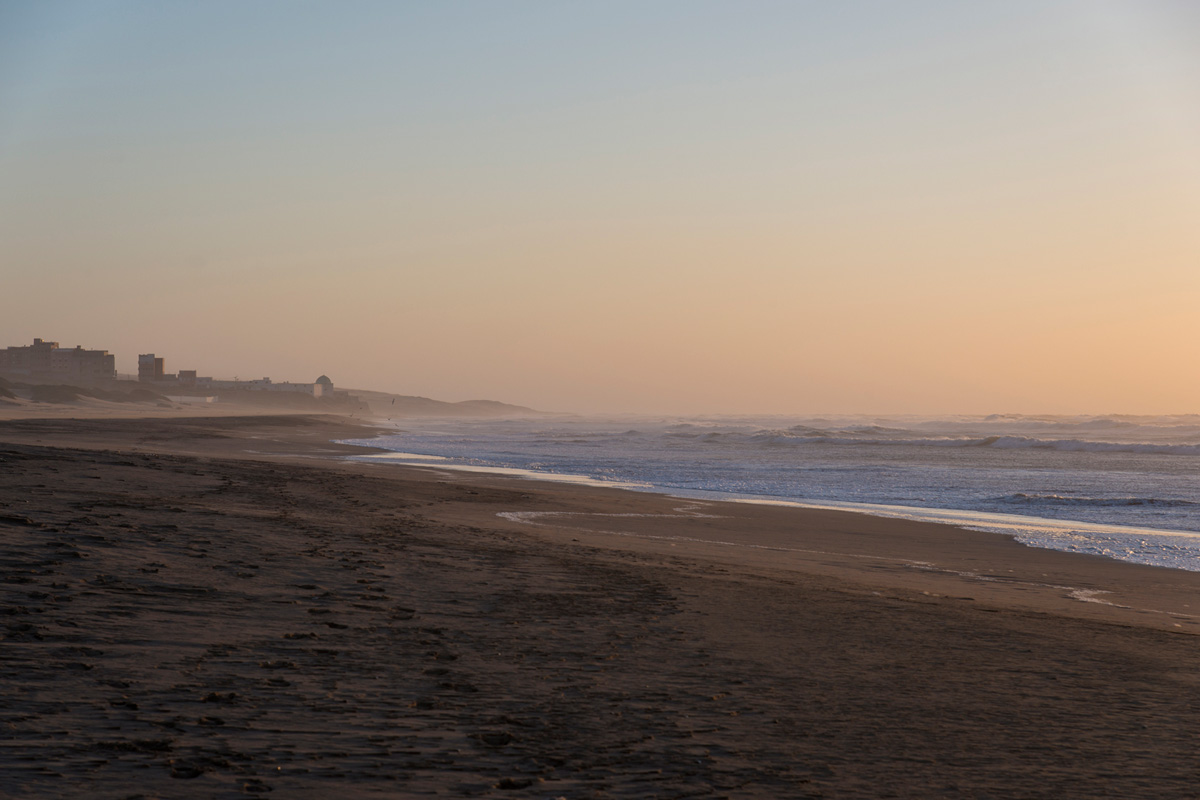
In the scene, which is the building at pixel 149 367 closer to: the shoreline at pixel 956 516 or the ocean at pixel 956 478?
the ocean at pixel 956 478

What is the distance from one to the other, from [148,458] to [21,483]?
29.7 ft

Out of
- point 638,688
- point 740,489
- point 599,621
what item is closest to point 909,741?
point 638,688

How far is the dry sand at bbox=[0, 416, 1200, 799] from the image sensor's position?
3.95 m

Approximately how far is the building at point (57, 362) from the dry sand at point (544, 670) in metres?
157

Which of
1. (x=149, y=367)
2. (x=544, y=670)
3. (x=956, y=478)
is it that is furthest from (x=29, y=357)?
(x=544, y=670)

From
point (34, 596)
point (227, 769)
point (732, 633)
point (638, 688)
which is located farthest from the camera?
point (732, 633)

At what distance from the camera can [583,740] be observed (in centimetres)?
436

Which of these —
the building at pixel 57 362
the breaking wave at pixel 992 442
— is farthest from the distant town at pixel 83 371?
the breaking wave at pixel 992 442

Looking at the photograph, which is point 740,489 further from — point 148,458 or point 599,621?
point 599,621

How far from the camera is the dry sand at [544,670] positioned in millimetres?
3945

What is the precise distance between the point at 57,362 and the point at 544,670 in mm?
172568

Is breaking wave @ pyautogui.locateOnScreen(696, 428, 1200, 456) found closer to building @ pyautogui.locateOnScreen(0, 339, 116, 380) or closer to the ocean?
the ocean

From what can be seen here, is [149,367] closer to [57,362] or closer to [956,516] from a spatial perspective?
[57,362]

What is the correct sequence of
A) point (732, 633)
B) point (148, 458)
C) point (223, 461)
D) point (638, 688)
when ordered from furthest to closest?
point (223, 461) < point (148, 458) < point (732, 633) < point (638, 688)
